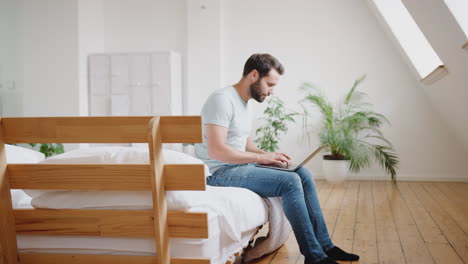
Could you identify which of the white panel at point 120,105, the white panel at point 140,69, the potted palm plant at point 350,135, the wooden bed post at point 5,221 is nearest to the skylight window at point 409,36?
the potted palm plant at point 350,135

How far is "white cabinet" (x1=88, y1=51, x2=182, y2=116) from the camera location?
6145 mm

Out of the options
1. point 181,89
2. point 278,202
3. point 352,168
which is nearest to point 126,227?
point 278,202

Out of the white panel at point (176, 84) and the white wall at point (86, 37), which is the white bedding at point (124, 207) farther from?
the white wall at point (86, 37)

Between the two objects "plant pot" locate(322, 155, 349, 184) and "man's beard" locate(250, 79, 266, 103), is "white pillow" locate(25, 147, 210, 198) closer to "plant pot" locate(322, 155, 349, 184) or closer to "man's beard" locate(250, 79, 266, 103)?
"man's beard" locate(250, 79, 266, 103)

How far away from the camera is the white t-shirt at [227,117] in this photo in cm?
252

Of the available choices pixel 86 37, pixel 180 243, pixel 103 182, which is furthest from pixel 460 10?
pixel 86 37

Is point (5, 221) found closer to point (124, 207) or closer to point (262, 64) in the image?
point (124, 207)

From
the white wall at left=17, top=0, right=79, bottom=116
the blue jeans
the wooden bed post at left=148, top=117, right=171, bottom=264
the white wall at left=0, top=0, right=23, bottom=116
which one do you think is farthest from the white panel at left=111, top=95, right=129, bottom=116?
the wooden bed post at left=148, top=117, right=171, bottom=264

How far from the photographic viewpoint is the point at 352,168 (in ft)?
18.9

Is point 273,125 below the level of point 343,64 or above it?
below

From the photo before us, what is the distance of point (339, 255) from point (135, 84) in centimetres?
426

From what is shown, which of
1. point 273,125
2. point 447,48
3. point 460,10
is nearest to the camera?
point 460,10

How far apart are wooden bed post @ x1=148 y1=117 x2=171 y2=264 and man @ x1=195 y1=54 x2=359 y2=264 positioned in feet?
2.57

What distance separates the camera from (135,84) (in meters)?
6.23
